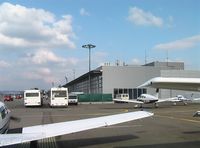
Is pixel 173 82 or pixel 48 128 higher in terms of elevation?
pixel 173 82

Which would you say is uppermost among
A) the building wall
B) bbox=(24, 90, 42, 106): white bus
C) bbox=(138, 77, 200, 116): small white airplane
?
the building wall

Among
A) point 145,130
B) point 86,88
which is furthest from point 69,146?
point 86,88

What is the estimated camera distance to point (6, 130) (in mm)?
11203

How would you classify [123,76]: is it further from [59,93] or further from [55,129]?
[55,129]

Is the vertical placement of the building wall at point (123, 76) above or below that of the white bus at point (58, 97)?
above

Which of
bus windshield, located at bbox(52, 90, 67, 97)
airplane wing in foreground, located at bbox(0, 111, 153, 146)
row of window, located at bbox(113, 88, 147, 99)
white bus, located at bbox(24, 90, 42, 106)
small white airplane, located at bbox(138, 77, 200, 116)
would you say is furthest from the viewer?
row of window, located at bbox(113, 88, 147, 99)

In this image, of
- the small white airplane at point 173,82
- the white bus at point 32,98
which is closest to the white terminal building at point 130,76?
the white bus at point 32,98

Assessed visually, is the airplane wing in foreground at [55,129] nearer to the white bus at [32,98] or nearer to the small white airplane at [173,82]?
the small white airplane at [173,82]

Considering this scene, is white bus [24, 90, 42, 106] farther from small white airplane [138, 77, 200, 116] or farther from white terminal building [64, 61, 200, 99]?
small white airplane [138, 77, 200, 116]

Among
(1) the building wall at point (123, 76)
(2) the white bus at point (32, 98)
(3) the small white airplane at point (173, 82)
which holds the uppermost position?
(1) the building wall at point (123, 76)

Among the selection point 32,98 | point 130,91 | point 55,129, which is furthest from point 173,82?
point 130,91

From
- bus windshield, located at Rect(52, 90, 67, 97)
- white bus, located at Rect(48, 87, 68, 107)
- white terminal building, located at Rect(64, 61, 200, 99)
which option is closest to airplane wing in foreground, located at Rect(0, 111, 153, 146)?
white bus, located at Rect(48, 87, 68, 107)

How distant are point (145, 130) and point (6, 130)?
28.8ft

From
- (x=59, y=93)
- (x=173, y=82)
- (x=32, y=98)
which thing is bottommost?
(x=32, y=98)
